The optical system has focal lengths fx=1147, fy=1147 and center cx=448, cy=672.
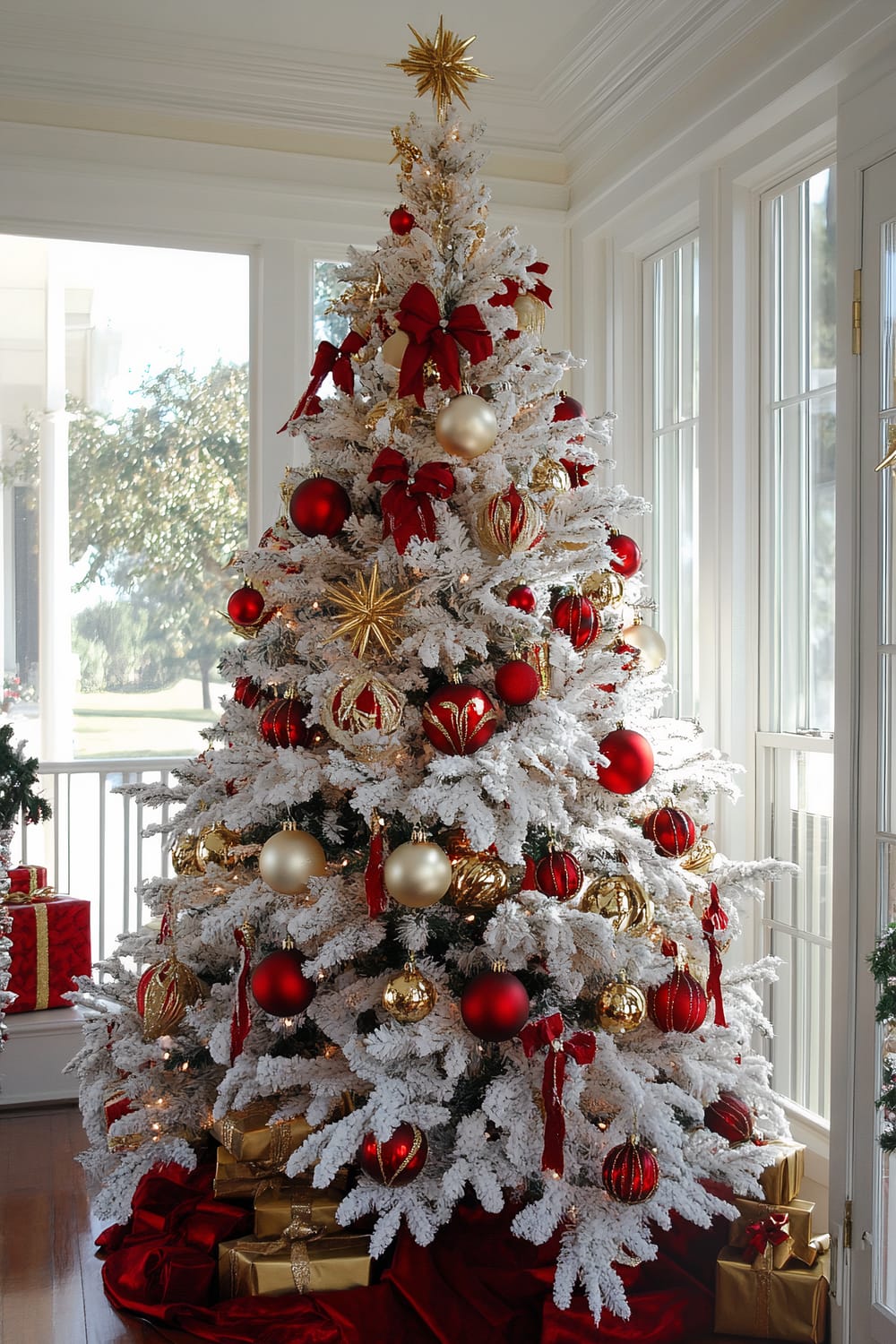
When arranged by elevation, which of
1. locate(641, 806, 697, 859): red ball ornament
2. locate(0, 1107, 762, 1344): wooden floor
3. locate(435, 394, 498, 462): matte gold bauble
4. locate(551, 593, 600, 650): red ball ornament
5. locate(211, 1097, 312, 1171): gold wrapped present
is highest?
locate(435, 394, 498, 462): matte gold bauble

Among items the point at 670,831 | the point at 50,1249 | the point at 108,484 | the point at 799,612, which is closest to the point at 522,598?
the point at 670,831

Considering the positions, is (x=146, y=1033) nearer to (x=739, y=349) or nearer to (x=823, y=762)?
(x=823, y=762)

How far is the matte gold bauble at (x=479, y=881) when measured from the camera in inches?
78.4

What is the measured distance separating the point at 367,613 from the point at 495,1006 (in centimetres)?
70

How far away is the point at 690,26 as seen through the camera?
8.84 feet

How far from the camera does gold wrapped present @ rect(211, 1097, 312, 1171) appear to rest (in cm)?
216

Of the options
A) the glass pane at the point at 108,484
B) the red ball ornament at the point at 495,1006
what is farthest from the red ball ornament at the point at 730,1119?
the glass pane at the point at 108,484

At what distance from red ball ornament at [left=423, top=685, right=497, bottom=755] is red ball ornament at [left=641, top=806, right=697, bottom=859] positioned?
389mm

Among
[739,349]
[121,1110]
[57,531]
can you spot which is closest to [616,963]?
[121,1110]

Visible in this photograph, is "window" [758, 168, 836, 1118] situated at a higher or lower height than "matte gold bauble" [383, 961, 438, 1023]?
higher

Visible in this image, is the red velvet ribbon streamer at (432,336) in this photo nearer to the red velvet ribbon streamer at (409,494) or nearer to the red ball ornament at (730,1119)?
the red velvet ribbon streamer at (409,494)

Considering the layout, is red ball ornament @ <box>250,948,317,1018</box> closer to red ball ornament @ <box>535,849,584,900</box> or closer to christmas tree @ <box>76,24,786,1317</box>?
christmas tree @ <box>76,24,786,1317</box>

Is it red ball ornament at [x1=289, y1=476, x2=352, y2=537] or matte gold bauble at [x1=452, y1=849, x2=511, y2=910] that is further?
red ball ornament at [x1=289, y1=476, x2=352, y2=537]

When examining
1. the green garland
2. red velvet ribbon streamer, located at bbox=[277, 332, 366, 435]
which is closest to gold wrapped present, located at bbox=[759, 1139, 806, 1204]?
the green garland
